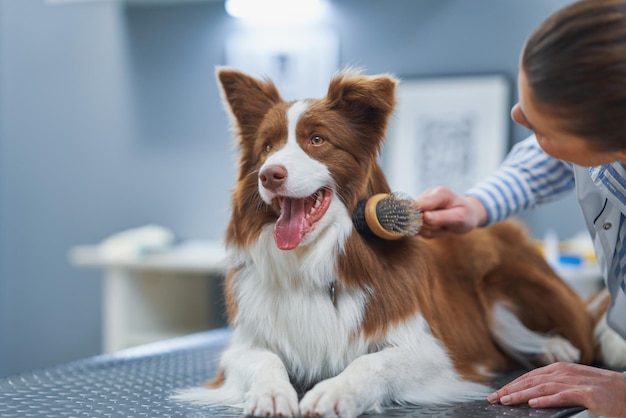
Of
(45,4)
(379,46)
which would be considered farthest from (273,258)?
(45,4)

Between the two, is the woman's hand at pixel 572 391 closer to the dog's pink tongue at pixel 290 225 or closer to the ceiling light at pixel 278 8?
the dog's pink tongue at pixel 290 225

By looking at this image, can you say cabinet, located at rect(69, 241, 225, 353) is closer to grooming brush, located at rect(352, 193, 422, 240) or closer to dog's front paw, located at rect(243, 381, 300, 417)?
grooming brush, located at rect(352, 193, 422, 240)

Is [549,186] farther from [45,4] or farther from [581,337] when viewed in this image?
[45,4]

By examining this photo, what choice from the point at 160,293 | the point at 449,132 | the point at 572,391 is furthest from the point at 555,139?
the point at 160,293

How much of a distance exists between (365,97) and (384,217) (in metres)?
0.23

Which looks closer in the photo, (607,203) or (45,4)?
(607,203)

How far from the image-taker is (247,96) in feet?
4.99

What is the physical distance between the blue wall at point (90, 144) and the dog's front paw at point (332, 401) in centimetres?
295

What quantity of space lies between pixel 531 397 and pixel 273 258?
0.54m

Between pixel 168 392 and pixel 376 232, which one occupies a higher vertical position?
pixel 376 232

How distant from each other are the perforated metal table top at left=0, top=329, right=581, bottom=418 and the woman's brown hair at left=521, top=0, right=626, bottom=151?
0.52 metres

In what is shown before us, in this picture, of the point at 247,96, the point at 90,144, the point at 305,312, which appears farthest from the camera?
the point at 90,144

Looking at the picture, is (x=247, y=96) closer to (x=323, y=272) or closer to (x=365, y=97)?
(x=365, y=97)

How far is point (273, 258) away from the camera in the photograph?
1.43 m
